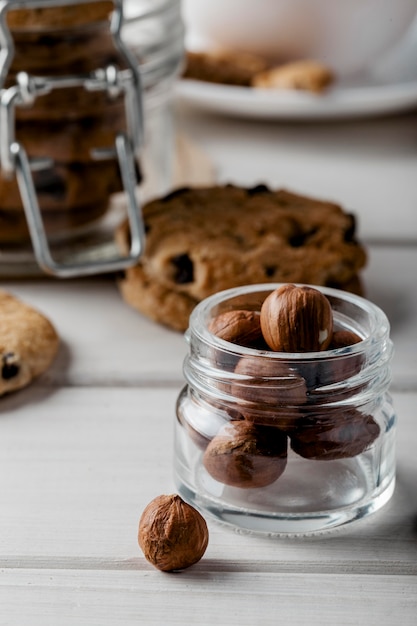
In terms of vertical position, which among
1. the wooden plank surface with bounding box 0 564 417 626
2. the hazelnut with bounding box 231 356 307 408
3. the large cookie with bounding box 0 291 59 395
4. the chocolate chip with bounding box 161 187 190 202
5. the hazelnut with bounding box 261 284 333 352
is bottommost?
the large cookie with bounding box 0 291 59 395

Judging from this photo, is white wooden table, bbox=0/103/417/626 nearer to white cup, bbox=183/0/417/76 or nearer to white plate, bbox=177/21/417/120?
white plate, bbox=177/21/417/120

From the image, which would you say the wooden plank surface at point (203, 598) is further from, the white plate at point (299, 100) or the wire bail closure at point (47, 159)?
the white plate at point (299, 100)

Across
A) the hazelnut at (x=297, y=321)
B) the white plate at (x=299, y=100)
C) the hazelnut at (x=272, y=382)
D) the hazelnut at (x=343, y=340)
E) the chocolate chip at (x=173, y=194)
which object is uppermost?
the hazelnut at (x=297, y=321)

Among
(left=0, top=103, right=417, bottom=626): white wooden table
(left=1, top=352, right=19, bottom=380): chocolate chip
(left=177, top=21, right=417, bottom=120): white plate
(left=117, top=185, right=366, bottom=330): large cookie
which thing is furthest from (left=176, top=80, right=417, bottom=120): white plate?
(left=1, top=352, right=19, bottom=380): chocolate chip

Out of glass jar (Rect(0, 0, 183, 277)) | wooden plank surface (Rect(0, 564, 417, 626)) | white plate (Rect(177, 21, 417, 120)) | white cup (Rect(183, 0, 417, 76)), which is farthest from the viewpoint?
white cup (Rect(183, 0, 417, 76))

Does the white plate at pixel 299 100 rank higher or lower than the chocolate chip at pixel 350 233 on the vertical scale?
lower

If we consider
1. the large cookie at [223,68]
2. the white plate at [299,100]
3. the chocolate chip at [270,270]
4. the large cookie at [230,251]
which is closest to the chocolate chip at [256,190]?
the large cookie at [230,251]

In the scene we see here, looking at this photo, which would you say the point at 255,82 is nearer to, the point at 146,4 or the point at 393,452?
the point at 146,4
